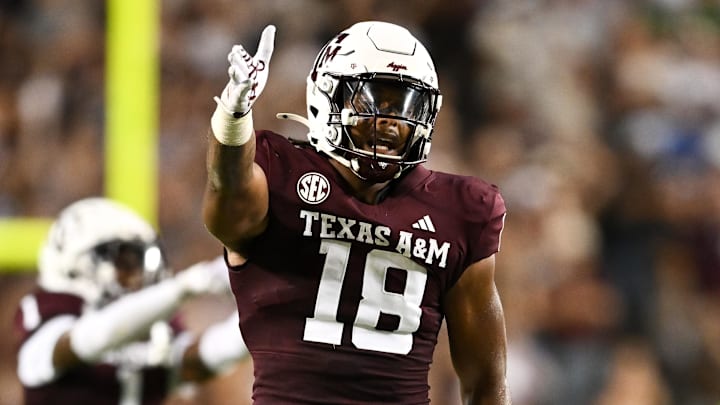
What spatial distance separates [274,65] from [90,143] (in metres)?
1.07

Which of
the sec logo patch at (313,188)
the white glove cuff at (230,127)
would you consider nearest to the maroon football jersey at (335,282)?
the sec logo patch at (313,188)

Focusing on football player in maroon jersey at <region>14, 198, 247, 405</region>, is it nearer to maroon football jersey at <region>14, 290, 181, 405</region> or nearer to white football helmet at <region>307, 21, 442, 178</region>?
maroon football jersey at <region>14, 290, 181, 405</region>

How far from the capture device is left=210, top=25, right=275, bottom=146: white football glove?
213 cm

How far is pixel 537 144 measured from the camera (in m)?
5.88

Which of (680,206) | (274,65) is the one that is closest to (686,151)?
(680,206)

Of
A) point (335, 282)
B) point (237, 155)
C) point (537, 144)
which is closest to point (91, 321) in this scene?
point (335, 282)

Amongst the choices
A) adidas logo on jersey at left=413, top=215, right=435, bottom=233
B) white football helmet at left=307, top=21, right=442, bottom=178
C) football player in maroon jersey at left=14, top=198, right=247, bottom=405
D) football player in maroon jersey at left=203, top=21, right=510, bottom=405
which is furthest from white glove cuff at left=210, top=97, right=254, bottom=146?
football player in maroon jersey at left=14, top=198, right=247, bottom=405

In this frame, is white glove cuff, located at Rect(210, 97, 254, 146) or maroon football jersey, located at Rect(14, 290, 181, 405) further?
maroon football jersey, located at Rect(14, 290, 181, 405)

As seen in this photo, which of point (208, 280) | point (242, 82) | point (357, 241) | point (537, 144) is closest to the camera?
point (242, 82)

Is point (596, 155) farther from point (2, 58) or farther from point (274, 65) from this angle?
point (2, 58)

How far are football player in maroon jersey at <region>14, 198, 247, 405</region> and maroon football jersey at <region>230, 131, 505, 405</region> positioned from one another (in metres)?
1.07

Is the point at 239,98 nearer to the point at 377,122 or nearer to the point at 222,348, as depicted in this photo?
the point at 377,122

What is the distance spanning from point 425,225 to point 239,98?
0.44 m

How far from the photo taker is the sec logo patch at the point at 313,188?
7.61 ft
